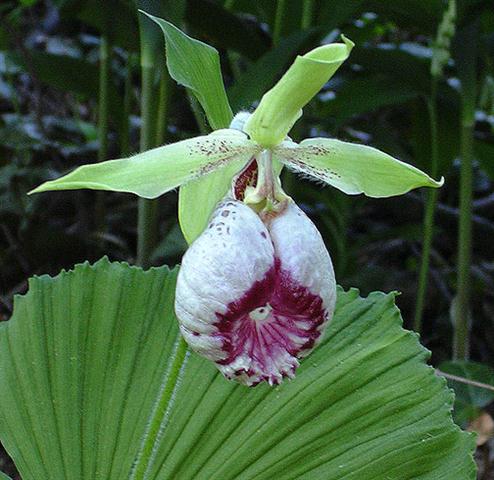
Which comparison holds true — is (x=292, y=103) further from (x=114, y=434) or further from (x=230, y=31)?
(x=230, y=31)

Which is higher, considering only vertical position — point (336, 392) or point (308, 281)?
point (308, 281)

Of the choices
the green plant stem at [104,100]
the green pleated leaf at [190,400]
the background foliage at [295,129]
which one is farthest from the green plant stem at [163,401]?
the green plant stem at [104,100]

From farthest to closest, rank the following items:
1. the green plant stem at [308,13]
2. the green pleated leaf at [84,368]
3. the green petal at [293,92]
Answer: the green plant stem at [308,13] → the green pleated leaf at [84,368] → the green petal at [293,92]

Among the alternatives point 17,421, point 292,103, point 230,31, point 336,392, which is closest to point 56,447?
point 17,421

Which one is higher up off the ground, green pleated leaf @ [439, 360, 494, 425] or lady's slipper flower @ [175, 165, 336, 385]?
lady's slipper flower @ [175, 165, 336, 385]

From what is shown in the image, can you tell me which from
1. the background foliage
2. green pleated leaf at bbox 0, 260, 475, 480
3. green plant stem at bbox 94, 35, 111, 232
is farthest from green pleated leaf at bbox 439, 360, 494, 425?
green plant stem at bbox 94, 35, 111, 232

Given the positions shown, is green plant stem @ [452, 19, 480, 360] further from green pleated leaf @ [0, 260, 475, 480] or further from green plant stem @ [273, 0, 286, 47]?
green pleated leaf @ [0, 260, 475, 480]

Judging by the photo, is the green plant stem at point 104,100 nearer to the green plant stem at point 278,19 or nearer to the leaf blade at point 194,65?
the green plant stem at point 278,19
